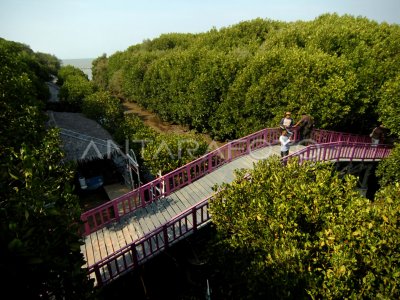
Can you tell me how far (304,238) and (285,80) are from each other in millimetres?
13368

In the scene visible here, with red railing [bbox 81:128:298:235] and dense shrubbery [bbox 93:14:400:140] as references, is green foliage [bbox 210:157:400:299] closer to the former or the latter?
red railing [bbox 81:128:298:235]

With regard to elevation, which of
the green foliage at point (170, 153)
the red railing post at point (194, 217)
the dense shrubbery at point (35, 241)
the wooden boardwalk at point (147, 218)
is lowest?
the wooden boardwalk at point (147, 218)

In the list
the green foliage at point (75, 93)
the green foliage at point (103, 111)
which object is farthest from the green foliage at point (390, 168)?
the green foliage at point (75, 93)

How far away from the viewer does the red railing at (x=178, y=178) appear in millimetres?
10375

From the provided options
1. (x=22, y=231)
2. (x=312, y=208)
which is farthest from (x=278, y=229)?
(x=22, y=231)

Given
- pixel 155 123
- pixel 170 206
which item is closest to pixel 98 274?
pixel 170 206

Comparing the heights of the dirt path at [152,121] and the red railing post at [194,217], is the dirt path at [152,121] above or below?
below

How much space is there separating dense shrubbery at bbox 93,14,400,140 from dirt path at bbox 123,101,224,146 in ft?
2.92

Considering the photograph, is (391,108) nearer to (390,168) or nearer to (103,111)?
(390,168)

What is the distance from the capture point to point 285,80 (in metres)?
17.0

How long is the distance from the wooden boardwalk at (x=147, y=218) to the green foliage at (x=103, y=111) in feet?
44.6

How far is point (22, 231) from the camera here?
3357 mm

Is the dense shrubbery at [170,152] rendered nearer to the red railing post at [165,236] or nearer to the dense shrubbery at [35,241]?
the red railing post at [165,236]

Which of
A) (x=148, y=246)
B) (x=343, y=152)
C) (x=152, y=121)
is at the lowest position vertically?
(x=152, y=121)
